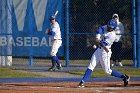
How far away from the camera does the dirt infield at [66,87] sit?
11953 mm

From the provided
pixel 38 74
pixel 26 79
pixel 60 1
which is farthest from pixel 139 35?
pixel 26 79

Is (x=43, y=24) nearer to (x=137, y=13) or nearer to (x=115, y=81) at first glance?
(x=137, y=13)

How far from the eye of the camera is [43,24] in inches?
777

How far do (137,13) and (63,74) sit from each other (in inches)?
178

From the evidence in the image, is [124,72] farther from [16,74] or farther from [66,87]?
[66,87]

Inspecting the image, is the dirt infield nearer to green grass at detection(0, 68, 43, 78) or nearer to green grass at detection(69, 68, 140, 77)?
green grass at detection(0, 68, 43, 78)

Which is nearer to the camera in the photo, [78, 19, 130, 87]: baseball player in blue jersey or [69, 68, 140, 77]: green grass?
[78, 19, 130, 87]: baseball player in blue jersey

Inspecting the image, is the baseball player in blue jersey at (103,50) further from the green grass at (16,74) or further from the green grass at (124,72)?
the green grass at (16,74)

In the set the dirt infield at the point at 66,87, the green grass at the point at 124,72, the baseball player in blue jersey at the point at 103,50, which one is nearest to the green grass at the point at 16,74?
the dirt infield at the point at 66,87

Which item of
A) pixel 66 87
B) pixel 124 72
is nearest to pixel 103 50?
pixel 66 87

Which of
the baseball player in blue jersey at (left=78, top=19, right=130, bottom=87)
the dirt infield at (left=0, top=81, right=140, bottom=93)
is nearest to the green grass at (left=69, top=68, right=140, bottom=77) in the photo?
the dirt infield at (left=0, top=81, right=140, bottom=93)

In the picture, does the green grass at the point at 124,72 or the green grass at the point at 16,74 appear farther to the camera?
the green grass at the point at 124,72

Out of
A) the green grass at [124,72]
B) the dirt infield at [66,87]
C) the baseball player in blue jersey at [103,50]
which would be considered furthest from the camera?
the green grass at [124,72]

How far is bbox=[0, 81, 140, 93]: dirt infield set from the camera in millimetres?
11953
